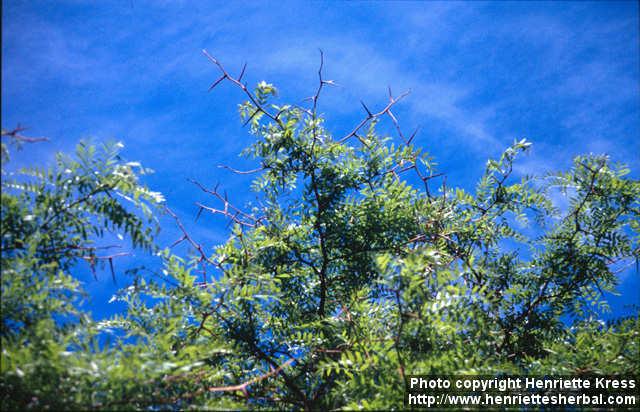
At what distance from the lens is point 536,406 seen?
186cm

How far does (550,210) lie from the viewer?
263 centimetres

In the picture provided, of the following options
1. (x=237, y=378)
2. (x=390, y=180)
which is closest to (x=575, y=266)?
(x=390, y=180)

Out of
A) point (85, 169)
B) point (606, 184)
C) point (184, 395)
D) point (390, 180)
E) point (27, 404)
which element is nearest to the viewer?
point (27, 404)

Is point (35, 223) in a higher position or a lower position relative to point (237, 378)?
higher

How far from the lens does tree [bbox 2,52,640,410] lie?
177 cm

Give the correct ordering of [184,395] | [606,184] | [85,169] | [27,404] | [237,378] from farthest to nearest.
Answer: [606,184] < [237,378] < [85,169] < [184,395] < [27,404]

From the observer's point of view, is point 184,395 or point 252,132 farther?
point 252,132

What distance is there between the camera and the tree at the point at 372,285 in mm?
1768

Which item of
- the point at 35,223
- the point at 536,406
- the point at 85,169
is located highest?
the point at 85,169

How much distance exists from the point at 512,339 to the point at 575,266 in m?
0.49

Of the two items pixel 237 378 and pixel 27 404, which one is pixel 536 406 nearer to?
pixel 237 378

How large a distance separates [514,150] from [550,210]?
408 mm

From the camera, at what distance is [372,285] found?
2.53 metres

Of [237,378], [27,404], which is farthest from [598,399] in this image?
[27,404]
